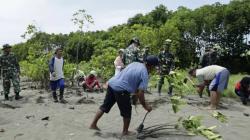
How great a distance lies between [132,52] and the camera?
37.9 feet

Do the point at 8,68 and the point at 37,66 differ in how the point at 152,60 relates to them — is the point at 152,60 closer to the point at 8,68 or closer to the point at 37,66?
the point at 8,68

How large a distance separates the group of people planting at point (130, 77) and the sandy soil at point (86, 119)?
42 centimetres

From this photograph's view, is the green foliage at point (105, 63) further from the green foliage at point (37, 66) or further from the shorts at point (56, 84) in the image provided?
the shorts at point (56, 84)

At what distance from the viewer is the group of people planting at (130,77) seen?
27.1ft

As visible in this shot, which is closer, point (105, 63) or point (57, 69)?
point (57, 69)

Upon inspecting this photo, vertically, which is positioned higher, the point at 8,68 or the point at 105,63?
the point at 105,63

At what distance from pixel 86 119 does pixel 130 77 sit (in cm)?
286

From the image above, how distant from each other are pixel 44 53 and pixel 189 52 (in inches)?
841

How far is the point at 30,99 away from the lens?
14812 millimetres

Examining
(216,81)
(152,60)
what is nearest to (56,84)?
(216,81)

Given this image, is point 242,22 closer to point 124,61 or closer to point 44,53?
point 44,53

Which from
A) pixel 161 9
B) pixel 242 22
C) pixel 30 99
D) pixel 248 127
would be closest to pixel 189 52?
pixel 242 22

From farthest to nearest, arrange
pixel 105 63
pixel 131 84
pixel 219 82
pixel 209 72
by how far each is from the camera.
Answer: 1. pixel 105 63
2. pixel 209 72
3. pixel 219 82
4. pixel 131 84

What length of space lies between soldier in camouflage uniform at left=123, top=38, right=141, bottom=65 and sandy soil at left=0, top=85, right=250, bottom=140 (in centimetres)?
122
